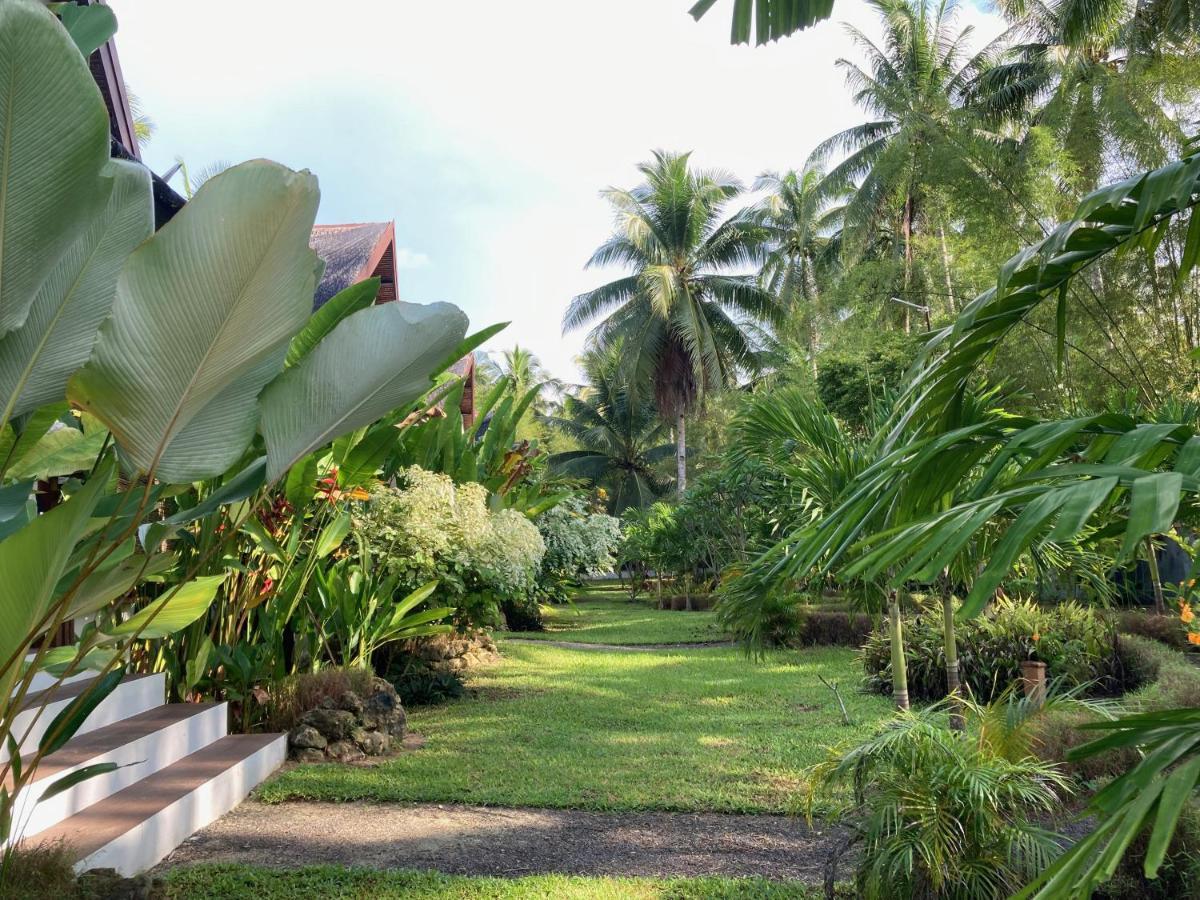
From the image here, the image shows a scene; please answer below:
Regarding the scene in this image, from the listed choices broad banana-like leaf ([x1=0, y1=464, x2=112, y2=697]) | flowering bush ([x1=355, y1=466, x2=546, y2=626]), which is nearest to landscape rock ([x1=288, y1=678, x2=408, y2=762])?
flowering bush ([x1=355, y1=466, x2=546, y2=626])

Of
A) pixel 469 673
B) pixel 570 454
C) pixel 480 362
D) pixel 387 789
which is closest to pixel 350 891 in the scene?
pixel 387 789

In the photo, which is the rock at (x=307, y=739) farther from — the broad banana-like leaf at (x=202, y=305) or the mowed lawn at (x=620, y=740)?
the broad banana-like leaf at (x=202, y=305)

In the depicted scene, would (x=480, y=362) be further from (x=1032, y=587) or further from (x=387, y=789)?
(x=387, y=789)

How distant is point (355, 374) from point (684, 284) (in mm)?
25899

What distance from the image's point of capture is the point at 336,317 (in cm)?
481

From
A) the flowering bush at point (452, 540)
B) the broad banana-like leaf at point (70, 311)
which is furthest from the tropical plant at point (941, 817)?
the flowering bush at point (452, 540)

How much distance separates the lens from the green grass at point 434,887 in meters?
3.57

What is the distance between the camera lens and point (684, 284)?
26953 mm

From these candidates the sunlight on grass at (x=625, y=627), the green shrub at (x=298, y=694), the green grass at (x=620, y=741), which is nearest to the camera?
the green grass at (x=620, y=741)

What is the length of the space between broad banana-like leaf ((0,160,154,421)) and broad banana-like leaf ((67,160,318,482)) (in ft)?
0.27

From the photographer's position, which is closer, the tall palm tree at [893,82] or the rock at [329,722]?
the rock at [329,722]

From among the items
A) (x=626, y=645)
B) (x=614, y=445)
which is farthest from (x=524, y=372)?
(x=626, y=645)

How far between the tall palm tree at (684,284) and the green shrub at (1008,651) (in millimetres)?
17625

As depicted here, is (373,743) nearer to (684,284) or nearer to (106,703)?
(106,703)
